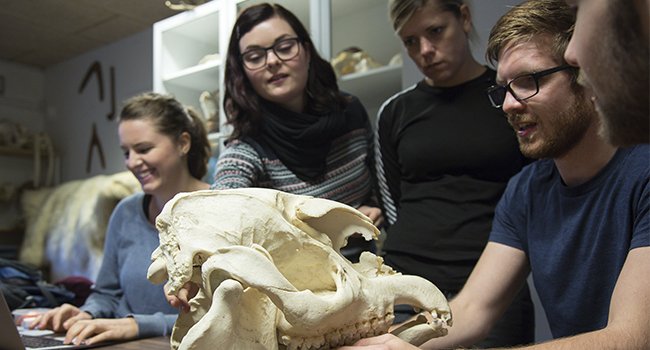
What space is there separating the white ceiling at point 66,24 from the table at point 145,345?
5.17ft

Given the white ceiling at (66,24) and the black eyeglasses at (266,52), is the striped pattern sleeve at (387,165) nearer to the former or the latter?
the black eyeglasses at (266,52)

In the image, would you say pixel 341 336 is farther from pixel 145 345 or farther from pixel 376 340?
pixel 145 345

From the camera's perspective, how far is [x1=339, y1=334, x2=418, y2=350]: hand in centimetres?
69

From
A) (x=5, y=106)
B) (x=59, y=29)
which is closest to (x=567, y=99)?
(x=59, y=29)

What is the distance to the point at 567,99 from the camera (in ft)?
3.06

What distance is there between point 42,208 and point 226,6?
2.46 meters

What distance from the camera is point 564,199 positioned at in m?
1.04

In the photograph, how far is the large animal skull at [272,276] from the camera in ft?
2.16

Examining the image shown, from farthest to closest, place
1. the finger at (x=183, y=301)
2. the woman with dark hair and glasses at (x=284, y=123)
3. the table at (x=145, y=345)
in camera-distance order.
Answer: the woman with dark hair and glasses at (x=284, y=123) → the table at (x=145, y=345) → the finger at (x=183, y=301)

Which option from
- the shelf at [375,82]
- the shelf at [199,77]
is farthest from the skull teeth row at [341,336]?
the shelf at [199,77]

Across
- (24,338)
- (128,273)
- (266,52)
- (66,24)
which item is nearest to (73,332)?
(24,338)

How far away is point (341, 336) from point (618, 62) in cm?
55

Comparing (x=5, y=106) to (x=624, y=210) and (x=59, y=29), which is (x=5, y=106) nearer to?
(x=59, y=29)

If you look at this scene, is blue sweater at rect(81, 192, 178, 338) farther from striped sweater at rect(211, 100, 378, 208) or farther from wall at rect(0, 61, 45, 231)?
wall at rect(0, 61, 45, 231)
